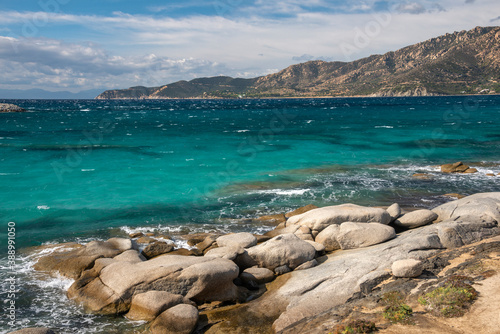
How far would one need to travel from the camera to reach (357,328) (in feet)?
31.0

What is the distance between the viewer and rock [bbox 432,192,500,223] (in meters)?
17.4

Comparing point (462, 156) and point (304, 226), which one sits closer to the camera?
point (304, 226)

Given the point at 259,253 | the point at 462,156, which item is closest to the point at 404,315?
the point at 259,253

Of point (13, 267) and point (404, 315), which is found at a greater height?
point (404, 315)

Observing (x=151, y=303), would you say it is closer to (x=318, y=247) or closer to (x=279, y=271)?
(x=279, y=271)

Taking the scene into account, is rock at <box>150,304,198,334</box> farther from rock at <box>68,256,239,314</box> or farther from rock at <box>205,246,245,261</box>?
rock at <box>205,246,245,261</box>

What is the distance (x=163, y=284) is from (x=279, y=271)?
4.93 metres

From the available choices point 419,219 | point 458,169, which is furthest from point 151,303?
point 458,169

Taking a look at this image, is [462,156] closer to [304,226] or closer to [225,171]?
[225,171]

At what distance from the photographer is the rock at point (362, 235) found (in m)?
16.6

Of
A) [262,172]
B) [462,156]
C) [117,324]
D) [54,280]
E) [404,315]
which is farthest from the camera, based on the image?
[462,156]

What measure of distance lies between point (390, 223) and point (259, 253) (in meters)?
8.01

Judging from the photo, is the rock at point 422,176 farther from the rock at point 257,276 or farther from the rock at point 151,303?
the rock at point 151,303

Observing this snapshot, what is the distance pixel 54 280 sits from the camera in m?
15.7
